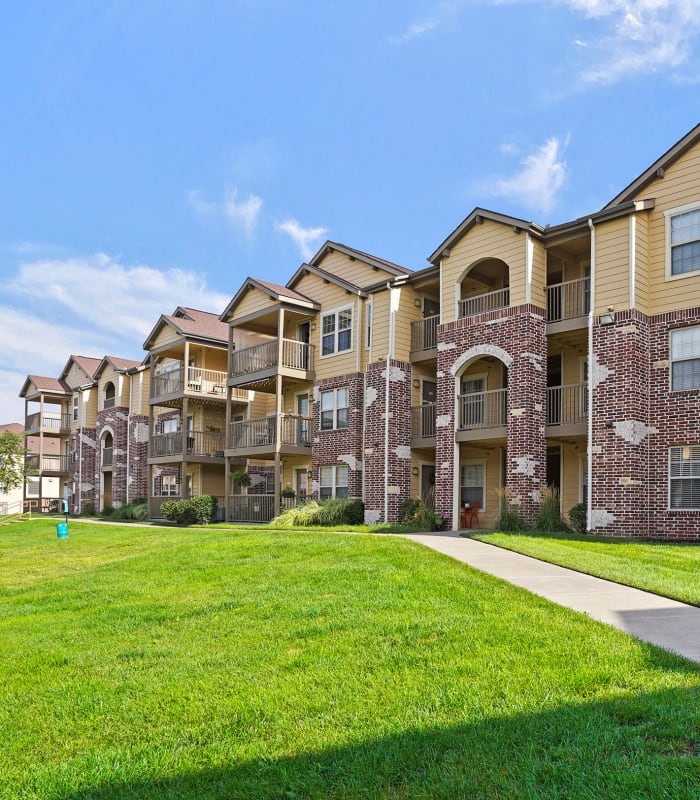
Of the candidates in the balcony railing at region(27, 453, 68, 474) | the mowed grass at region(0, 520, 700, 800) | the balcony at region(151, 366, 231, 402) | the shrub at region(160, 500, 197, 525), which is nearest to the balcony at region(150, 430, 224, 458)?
the balcony at region(151, 366, 231, 402)

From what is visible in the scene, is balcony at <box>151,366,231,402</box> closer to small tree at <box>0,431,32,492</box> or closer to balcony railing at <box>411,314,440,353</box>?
balcony railing at <box>411,314,440,353</box>

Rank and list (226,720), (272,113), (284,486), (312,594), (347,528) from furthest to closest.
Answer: (284,486) → (347,528) → (272,113) → (312,594) → (226,720)

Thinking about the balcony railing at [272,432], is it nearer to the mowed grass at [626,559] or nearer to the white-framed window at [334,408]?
the white-framed window at [334,408]

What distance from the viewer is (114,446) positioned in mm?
42594

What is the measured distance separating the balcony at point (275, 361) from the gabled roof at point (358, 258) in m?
3.55

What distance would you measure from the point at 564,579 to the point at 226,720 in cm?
601

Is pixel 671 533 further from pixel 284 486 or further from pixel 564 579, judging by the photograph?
pixel 284 486

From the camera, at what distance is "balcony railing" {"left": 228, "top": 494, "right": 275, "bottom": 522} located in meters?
28.2

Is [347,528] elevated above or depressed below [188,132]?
below

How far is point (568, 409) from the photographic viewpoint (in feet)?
68.8

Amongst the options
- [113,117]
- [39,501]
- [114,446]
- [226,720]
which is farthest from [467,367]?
[39,501]

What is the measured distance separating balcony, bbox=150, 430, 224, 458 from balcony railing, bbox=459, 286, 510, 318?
576 inches

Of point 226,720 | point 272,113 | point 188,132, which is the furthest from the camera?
point 188,132

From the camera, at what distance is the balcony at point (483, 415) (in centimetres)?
2170
